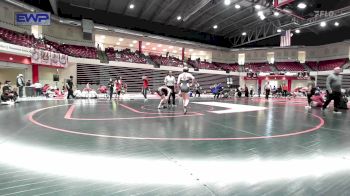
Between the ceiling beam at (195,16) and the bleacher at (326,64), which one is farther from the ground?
the ceiling beam at (195,16)

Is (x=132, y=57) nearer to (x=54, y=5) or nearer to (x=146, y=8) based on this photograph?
(x=146, y=8)

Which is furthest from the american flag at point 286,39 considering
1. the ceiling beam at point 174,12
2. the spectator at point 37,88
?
the spectator at point 37,88

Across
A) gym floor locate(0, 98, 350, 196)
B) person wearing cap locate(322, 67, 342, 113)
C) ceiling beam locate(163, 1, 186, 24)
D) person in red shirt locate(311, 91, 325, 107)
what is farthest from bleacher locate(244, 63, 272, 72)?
gym floor locate(0, 98, 350, 196)

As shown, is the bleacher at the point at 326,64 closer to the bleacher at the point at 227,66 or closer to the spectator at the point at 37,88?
the bleacher at the point at 227,66

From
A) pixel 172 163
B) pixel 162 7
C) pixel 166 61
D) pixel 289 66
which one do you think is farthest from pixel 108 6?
pixel 289 66

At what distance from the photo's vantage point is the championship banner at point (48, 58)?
59.8 feet

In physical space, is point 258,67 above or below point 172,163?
above

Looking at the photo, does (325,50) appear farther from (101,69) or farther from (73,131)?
(73,131)

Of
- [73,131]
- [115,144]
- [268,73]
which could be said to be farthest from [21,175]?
[268,73]

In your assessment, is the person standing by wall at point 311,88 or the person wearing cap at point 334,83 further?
the person standing by wall at point 311,88

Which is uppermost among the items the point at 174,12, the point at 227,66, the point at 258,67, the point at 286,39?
the point at 174,12

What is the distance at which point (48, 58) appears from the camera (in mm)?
19281

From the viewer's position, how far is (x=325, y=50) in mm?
34969

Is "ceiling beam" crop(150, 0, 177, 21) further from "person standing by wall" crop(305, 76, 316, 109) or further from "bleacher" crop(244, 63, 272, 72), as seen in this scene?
"bleacher" crop(244, 63, 272, 72)
